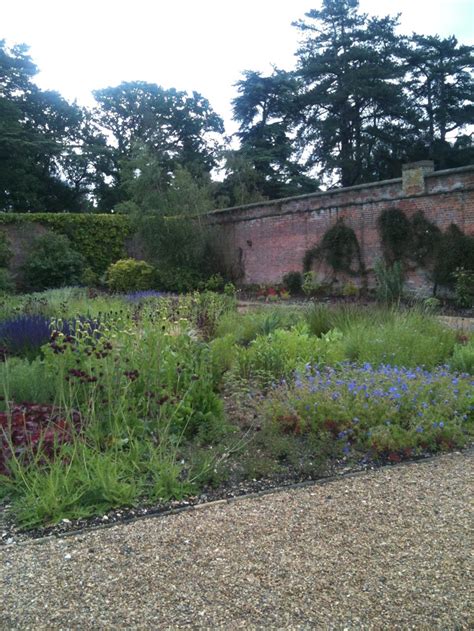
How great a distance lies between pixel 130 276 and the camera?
1689cm

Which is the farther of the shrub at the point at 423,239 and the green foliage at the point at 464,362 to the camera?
the shrub at the point at 423,239

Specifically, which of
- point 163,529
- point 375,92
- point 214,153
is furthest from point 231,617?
point 214,153

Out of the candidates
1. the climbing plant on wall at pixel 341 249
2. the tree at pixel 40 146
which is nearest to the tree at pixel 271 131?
the tree at pixel 40 146

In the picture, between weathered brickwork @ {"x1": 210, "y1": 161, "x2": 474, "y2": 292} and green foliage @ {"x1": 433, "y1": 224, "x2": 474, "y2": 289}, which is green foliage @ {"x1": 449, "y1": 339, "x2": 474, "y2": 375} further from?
weathered brickwork @ {"x1": 210, "y1": 161, "x2": 474, "y2": 292}

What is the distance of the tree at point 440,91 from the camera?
2731cm

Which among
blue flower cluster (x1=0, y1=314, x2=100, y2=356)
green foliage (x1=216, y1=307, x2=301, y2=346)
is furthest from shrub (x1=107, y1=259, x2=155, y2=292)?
blue flower cluster (x1=0, y1=314, x2=100, y2=356)

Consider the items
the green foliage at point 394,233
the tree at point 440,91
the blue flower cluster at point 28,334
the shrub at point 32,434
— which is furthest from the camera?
the tree at point 440,91

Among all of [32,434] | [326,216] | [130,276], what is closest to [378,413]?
[32,434]

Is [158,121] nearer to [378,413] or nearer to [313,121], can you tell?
A: [313,121]

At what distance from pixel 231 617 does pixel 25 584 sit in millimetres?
839

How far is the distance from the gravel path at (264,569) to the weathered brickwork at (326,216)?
10.5 m

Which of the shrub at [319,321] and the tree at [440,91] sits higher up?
the tree at [440,91]

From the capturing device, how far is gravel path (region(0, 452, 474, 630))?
1945 mm

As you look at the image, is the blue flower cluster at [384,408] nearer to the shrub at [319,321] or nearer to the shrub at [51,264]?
the shrub at [319,321]
